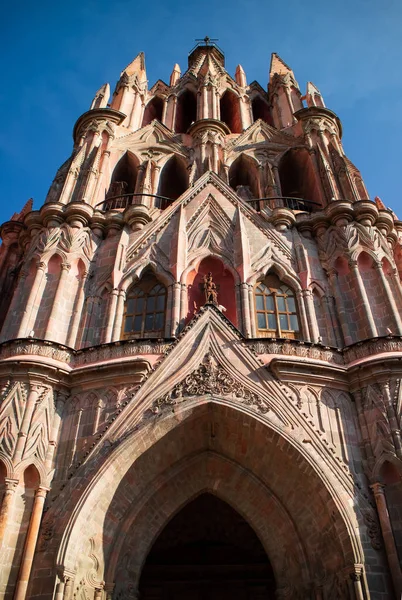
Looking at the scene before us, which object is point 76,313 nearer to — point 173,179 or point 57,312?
point 57,312

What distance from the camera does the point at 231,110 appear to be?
104ft

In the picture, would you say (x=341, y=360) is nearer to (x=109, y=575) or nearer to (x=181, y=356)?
(x=181, y=356)

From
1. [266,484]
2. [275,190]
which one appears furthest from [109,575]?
[275,190]

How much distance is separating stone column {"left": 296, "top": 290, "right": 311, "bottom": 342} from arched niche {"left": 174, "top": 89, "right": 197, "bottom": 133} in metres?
16.4

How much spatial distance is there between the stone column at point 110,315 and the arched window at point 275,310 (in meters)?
4.63

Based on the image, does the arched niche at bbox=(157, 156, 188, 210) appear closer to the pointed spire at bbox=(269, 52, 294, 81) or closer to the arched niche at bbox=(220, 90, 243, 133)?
the arched niche at bbox=(220, 90, 243, 133)

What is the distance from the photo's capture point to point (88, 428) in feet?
45.5

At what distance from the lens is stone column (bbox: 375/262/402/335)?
52.1 ft

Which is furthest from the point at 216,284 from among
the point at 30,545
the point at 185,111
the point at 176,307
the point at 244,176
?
the point at 185,111

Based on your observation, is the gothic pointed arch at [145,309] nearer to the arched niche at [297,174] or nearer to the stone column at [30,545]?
the stone column at [30,545]

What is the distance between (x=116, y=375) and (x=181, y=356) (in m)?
1.87

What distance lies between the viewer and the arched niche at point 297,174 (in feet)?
78.4

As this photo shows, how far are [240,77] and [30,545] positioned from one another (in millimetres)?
31584

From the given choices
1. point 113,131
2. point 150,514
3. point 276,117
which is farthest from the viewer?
point 276,117
